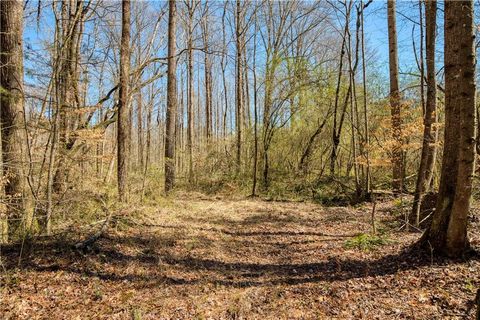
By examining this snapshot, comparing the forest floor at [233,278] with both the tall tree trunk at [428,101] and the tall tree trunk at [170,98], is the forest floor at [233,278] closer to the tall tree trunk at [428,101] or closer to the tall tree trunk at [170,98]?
the tall tree trunk at [428,101]

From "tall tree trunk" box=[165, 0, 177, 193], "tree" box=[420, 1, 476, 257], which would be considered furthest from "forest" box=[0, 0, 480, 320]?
"tall tree trunk" box=[165, 0, 177, 193]

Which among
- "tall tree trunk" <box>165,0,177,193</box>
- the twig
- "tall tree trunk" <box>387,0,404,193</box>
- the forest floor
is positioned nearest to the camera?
the forest floor

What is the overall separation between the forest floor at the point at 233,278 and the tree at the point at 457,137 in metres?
0.31

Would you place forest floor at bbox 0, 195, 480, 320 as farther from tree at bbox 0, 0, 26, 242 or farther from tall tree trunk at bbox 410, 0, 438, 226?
tree at bbox 0, 0, 26, 242

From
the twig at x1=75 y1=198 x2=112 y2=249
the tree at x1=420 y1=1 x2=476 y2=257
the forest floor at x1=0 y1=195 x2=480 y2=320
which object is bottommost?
the forest floor at x1=0 y1=195 x2=480 y2=320

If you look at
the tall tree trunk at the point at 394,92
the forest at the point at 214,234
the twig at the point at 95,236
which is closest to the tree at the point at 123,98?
the forest at the point at 214,234

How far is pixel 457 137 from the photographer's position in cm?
340

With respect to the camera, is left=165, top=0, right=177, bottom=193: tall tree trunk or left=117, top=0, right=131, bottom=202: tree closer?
left=117, top=0, right=131, bottom=202: tree

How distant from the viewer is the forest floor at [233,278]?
2.90 m

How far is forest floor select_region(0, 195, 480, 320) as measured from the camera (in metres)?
2.90

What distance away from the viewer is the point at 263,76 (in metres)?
9.75

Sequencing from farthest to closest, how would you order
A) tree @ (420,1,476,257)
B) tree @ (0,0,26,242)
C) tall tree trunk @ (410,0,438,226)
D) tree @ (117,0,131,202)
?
tree @ (117,0,131,202) → tall tree trunk @ (410,0,438,226) → tree @ (0,0,26,242) → tree @ (420,1,476,257)

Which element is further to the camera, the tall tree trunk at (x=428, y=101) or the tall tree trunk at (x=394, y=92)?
the tall tree trunk at (x=394, y=92)

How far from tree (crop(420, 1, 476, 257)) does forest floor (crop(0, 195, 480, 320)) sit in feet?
1.01
